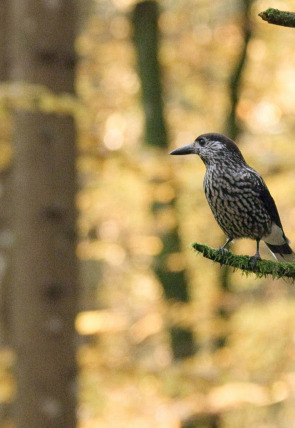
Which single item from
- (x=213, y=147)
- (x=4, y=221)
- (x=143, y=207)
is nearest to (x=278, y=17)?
(x=213, y=147)

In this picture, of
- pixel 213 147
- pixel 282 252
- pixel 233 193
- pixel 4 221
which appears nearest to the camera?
pixel 213 147

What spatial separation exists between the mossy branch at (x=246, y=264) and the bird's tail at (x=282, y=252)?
0.43 meters

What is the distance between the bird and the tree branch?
1.77ft

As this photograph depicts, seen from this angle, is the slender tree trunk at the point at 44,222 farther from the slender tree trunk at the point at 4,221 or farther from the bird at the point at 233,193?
the bird at the point at 233,193

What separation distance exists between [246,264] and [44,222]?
3884mm

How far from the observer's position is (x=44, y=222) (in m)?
5.61

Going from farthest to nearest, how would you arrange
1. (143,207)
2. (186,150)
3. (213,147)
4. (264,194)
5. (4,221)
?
(143,207)
(4,221)
(264,194)
(213,147)
(186,150)

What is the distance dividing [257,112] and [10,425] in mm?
5771

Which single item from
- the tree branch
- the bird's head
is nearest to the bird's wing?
the bird's head

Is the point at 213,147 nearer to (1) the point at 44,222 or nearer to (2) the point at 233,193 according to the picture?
(2) the point at 233,193

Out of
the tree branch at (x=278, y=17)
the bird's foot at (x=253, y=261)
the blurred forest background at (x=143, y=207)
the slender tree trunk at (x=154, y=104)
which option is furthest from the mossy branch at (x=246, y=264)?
the slender tree trunk at (x=154, y=104)

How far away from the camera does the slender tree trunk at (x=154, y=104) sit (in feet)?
29.7

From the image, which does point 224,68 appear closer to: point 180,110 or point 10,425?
point 180,110

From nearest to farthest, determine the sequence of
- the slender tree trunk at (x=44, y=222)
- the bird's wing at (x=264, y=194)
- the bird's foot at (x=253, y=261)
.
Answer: the bird's foot at (x=253, y=261)
the bird's wing at (x=264, y=194)
the slender tree trunk at (x=44, y=222)
